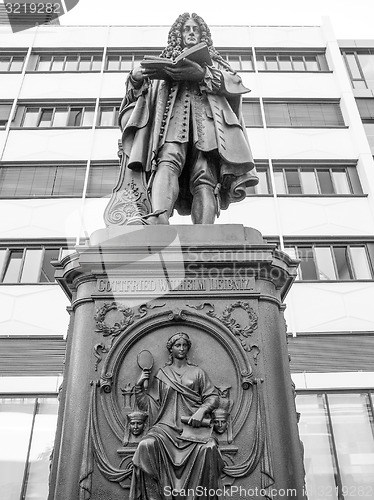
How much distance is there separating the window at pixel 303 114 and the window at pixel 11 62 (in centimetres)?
1293

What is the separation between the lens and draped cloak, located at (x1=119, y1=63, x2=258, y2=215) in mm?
5266

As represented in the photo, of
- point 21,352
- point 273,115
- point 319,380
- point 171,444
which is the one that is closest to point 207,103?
point 171,444

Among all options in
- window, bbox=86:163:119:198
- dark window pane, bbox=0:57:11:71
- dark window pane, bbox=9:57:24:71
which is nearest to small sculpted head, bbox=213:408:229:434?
window, bbox=86:163:119:198

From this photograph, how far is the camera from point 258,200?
18750 mm

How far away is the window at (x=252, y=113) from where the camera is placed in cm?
2141

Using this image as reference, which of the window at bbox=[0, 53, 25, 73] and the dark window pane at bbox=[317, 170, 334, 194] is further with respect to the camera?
the window at bbox=[0, 53, 25, 73]

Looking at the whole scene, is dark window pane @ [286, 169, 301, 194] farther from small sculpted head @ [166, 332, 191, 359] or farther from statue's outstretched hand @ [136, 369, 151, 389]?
statue's outstretched hand @ [136, 369, 151, 389]

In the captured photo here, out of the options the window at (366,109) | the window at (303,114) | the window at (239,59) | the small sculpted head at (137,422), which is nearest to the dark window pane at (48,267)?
the window at (303,114)

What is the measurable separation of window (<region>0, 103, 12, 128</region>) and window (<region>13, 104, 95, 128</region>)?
47 cm

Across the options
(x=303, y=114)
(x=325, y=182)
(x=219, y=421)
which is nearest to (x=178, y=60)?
(x=219, y=421)

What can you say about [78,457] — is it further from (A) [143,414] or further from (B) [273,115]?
(B) [273,115]

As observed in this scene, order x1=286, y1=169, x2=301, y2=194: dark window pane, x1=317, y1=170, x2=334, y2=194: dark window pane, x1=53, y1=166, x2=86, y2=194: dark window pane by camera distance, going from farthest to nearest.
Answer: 1. x1=317, y1=170, x2=334, y2=194: dark window pane
2. x1=53, y1=166, x2=86, y2=194: dark window pane
3. x1=286, y1=169, x2=301, y2=194: dark window pane

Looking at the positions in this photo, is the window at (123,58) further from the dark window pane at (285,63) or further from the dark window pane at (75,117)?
the dark window pane at (285,63)

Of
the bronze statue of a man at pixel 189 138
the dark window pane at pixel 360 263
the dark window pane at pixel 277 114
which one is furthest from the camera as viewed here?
the dark window pane at pixel 277 114
